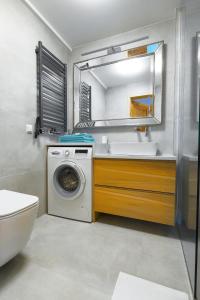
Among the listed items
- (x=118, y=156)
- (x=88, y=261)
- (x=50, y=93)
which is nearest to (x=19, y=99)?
(x=50, y=93)

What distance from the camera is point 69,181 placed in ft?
6.57

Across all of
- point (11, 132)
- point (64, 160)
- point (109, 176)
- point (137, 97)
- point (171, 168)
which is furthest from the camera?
point (137, 97)

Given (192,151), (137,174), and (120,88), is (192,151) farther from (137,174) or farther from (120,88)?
(120,88)

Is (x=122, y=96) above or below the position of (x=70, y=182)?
above

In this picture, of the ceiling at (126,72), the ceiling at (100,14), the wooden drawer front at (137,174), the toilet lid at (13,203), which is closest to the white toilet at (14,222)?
the toilet lid at (13,203)

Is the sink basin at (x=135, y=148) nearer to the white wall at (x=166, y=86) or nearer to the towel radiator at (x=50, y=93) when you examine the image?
the white wall at (x=166, y=86)

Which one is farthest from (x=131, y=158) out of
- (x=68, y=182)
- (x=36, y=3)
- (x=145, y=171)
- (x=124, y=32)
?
(x=36, y=3)

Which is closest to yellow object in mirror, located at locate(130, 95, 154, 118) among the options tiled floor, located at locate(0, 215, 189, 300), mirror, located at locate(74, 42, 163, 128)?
mirror, located at locate(74, 42, 163, 128)

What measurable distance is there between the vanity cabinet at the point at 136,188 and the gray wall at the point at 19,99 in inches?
30.0

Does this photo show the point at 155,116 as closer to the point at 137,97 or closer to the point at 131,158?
the point at 137,97

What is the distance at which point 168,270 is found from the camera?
1.13 meters

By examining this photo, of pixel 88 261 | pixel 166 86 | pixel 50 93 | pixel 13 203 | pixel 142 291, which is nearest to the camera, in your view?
pixel 142 291

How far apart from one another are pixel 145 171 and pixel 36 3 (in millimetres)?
2215

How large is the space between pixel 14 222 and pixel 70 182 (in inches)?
40.6
